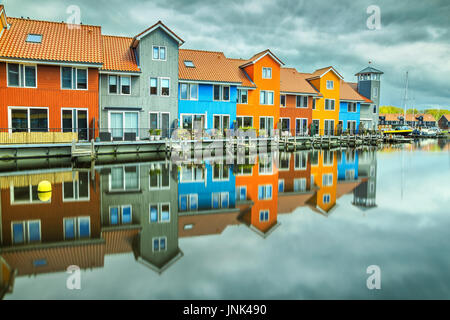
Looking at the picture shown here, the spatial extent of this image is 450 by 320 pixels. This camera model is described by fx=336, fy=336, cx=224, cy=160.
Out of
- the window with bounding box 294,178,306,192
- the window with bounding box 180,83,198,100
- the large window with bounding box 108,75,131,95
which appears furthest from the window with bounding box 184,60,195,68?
the window with bounding box 294,178,306,192

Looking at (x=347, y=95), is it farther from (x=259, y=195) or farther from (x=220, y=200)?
(x=220, y=200)

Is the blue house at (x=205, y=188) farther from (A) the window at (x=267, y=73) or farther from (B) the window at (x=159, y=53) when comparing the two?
(A) the window at (x=267, y=73)

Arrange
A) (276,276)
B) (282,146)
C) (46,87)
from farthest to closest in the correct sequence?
(282,146)
(46,87)
(276,276)

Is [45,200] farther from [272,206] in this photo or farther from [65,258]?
[272,206]

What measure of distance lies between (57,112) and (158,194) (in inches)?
720

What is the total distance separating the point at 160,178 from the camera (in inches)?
703

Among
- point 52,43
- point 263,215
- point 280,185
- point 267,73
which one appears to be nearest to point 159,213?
point 263,215

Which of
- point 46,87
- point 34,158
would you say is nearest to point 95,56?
point 46,87

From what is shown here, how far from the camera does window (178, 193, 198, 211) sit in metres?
12.3

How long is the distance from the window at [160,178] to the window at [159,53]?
15.2 m

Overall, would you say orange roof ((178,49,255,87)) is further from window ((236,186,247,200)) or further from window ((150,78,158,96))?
window ((236,186,247,200))

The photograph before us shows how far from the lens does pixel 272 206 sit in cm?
1312

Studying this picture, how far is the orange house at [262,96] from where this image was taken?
40.1 metres

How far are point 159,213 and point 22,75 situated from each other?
2224 centimetres
